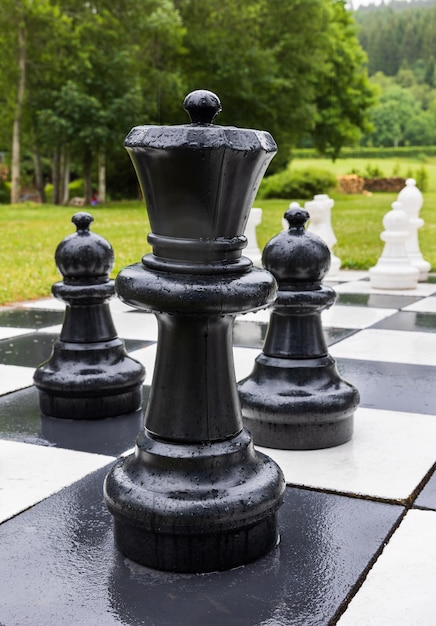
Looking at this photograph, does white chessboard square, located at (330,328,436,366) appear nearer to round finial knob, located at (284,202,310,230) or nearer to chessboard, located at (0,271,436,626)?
chessboard, located at (0,271,436,626)

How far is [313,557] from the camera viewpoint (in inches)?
54.7

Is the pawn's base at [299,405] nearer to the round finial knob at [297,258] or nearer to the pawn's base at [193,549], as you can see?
the round finial knob at [297,258]

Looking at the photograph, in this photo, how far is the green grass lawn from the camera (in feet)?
18.9

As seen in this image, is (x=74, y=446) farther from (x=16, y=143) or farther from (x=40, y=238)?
(x=16, y=143)

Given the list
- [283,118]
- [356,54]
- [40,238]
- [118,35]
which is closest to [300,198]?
[283,118]

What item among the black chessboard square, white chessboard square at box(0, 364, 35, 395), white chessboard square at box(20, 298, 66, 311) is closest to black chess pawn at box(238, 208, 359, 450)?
white chessboard square at box(0, 364, 35, 395)

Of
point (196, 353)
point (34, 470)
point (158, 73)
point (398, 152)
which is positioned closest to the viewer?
point (196, 353)

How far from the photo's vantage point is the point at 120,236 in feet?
32.3

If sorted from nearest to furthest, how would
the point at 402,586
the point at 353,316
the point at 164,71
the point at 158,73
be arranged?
the point at 402,586 → the point at 353,316 → the point at 158,73 → the point at 164,71

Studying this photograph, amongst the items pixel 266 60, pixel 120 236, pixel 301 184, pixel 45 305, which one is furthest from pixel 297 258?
pixel 266 60

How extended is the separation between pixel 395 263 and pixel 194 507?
13.1 ft

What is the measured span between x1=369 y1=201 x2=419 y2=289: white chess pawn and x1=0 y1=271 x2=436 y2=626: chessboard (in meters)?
2.44

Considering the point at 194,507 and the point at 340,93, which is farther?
the point at 340,93

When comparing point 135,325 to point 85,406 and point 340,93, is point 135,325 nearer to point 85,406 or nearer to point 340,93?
point 85,406
